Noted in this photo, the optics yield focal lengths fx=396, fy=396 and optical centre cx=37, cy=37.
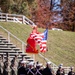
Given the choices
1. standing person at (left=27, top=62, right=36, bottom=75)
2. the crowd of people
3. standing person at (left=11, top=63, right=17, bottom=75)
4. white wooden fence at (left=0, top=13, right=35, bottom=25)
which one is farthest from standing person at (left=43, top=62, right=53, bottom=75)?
white wooden fence at (left=0, top=13, right=35, bottom=25)

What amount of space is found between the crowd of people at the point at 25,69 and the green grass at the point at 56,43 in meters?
6.02

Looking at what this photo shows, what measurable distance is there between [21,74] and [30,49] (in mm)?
6014

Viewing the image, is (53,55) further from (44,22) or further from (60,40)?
(44,22)

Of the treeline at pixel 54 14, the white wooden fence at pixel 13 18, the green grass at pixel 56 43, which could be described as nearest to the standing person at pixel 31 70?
the green grass at pixel 56 43

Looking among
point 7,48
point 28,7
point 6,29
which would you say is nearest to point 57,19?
point 28,7

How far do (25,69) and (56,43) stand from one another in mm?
15619

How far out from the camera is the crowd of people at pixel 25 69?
2223cm

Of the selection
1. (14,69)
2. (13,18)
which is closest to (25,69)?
(14,69)

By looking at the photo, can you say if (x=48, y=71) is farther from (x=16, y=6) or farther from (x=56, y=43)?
(x=16, y=6)

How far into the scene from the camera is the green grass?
33.6 m

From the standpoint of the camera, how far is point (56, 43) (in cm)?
3741

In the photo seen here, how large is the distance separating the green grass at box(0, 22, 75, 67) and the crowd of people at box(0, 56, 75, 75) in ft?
19.8

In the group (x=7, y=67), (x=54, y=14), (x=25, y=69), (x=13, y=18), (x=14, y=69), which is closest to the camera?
(x=25, y=69)

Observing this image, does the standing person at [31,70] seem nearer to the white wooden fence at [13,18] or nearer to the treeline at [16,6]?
the white wooden fence at [13,18]
